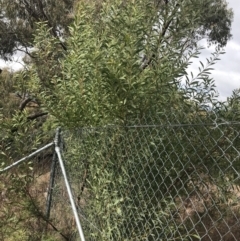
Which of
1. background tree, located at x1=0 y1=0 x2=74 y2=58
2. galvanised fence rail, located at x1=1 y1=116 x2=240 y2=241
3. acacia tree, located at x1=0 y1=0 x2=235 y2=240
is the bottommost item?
galvanised fence rail, located at x1=1 y1=116 x2=240 y2=241

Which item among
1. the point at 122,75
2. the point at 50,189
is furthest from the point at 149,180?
the point at 50,189

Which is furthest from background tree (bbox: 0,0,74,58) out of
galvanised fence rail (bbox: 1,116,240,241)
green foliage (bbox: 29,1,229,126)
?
galvanised fence rail (bbox: 1,116,240,241)

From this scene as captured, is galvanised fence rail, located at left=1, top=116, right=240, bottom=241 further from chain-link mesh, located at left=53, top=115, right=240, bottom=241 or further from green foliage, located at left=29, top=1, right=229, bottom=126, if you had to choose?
green foliage, located at left=29, top=1, right=229, bottom=126

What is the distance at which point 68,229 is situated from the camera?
3.39 metres

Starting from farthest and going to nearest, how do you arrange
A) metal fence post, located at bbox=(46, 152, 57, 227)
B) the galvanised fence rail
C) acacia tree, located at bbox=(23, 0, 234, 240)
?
metal fence post, located at bbox=(46, 152, 57, 227), acacia tree, located at bbox=(23, 0, 234, 240), the galvanised fence rail

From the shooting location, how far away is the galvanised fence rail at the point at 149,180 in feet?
6.89

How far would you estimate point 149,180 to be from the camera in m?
2.37

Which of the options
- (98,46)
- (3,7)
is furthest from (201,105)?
(3,7)

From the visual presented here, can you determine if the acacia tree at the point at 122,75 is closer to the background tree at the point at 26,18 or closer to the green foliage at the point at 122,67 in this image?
the green foliage at the point at 122,67

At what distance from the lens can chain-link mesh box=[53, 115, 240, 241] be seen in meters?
2.12

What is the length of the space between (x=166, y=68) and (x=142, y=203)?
35.0 inches

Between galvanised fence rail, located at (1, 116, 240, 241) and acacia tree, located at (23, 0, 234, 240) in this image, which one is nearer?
galvanised fence rail, located at (1, 116, 240, 241)

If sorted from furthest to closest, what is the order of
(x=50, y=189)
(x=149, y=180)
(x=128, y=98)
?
(x=50, y=189), (x=128, y=98), (x=149, y=180)

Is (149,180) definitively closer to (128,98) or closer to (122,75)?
(128,98)
